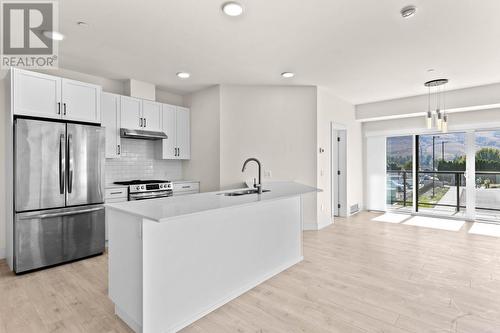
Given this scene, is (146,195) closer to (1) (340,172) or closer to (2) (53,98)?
(2) (53,98)

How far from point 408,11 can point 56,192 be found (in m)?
4.43

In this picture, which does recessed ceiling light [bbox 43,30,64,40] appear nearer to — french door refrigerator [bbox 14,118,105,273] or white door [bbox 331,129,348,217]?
french door refrigerator [bbox 14,118,105,273]

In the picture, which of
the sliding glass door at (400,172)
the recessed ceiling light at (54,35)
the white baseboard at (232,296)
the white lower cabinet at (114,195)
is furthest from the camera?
the sliding glass door at (400,172)

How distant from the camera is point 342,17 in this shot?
2.65 meters

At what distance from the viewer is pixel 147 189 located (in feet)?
14.2

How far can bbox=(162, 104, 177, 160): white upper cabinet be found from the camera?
16.5ft

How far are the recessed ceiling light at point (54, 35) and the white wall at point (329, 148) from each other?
4083 mm

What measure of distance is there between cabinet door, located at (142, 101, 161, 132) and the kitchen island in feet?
9.46

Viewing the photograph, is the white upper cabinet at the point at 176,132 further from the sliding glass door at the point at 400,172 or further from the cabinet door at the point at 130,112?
the sliding glass door at the point at 400,172

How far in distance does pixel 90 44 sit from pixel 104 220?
2373 millimetres

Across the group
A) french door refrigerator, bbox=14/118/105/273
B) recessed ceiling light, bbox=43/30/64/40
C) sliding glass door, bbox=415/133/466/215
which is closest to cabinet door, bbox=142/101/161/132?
french door refrigerator, bbox=14/118/105/273

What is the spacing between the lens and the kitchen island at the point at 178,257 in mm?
1846

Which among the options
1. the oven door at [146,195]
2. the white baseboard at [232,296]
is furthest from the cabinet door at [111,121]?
the white baseboard at [232,296]

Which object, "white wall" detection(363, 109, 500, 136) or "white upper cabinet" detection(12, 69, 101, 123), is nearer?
"white upper cabinet" detection(12, 69, 101, 123)
